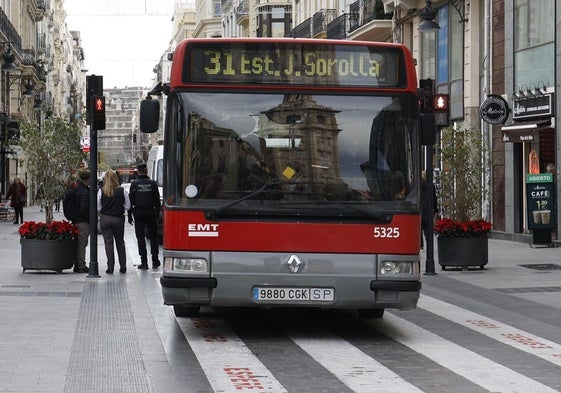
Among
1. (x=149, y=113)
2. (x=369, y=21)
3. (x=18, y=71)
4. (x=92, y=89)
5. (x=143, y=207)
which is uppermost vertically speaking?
(x=18, y=71)

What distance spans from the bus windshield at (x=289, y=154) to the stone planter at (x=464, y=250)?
29.0 feet

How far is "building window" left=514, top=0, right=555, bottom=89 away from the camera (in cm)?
2753

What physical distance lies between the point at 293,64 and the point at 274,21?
59338 millimetres

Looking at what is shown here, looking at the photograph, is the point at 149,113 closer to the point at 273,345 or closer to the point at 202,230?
the point at 202,230

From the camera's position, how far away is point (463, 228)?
2027 centimetres

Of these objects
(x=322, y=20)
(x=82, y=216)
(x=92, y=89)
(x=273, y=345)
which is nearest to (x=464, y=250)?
(x=82, y=216)

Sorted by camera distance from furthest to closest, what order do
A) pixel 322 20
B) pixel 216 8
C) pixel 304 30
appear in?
pixel 216 8 → pixel 304 30 → pixel 322 20

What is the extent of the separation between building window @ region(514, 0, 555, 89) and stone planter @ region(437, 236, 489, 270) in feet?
26.6

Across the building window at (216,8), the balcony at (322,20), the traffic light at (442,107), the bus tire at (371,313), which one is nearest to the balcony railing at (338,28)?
the balcony at (322,20)

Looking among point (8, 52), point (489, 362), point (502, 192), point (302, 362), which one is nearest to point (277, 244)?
point (302, 362)

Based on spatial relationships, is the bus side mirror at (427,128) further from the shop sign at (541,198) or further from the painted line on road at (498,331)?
the shop sign at (541,198)

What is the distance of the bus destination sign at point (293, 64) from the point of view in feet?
38.6

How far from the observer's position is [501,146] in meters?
30.8

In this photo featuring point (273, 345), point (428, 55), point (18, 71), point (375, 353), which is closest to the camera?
point (375, 353)
